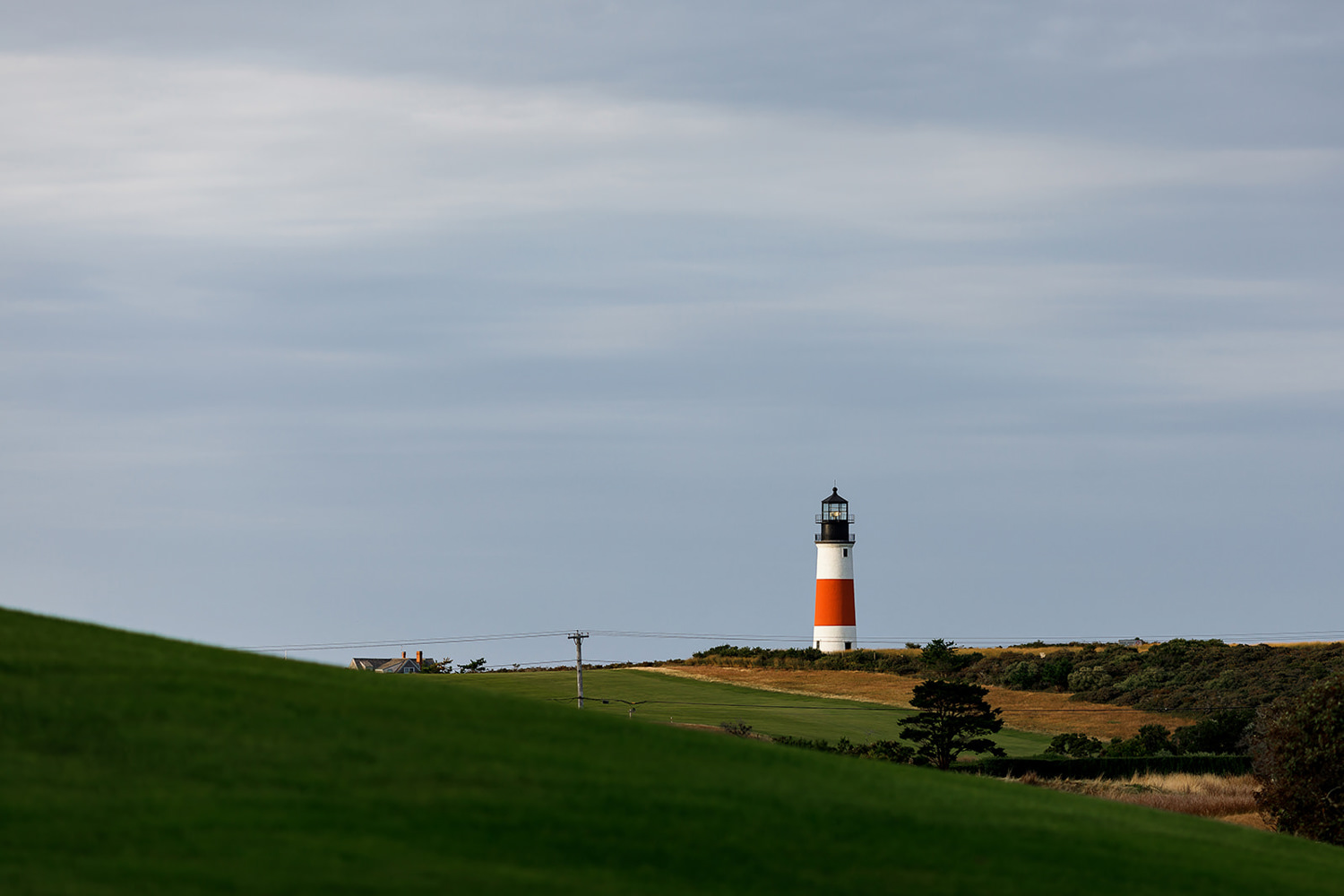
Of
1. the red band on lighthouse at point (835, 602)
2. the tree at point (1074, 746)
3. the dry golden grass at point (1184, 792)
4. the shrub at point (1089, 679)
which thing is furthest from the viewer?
the red band on lighthouse at point (835, 602)

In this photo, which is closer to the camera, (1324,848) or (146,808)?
(146,808)

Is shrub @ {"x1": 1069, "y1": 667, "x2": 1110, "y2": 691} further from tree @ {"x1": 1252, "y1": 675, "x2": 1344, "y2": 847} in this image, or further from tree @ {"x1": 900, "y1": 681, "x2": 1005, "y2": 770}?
tree @ {"x1": 1252, "y1": 675, "x2": 1344, "y2": 847}

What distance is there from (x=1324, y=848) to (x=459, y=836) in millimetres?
13948

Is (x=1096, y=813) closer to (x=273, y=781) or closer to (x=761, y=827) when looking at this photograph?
(x=761, y=827)

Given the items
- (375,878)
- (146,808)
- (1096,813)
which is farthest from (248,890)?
(1096,813)

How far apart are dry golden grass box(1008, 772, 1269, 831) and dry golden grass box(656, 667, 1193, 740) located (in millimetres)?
16667

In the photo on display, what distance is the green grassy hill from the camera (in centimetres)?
1072

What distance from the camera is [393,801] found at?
12281 mm

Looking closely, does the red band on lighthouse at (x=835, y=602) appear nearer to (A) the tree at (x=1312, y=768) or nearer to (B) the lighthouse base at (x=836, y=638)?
(B) the lighthouse base at (x=836, y=638)

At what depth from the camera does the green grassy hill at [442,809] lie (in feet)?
35.2

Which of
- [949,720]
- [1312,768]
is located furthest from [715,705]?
[1312,768]

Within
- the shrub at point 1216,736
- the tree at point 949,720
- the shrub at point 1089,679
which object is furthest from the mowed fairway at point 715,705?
the shrub at point 1089,679

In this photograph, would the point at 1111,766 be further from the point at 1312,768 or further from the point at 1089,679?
the point at 1089,679

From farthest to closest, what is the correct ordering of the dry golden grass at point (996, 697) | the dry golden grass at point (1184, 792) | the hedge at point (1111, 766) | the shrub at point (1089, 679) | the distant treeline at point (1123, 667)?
the shrub at point (1089, 679) < the distant treeline at point (1123, 667) < the dry golden grass at point (996, 697) < the hedge at point (1111, 766) < the dry golden grass at point (1184, 792)
